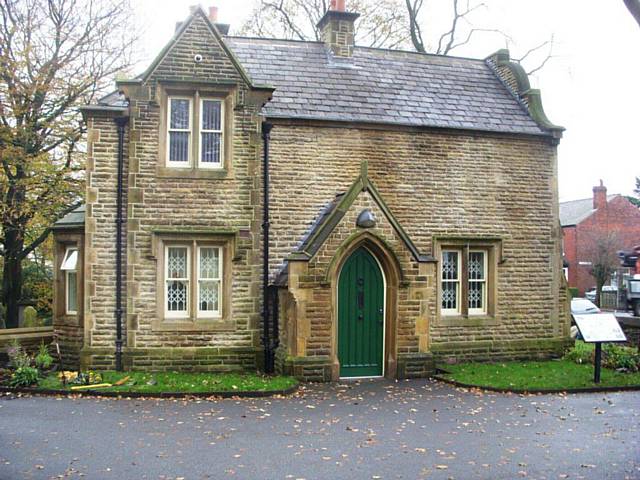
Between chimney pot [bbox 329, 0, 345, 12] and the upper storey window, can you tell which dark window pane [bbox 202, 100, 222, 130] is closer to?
the upper storey window

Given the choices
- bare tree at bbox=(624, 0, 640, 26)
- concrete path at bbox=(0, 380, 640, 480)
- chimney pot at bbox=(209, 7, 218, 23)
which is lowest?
concrete path at bbox=(0, 380, 640, 480)

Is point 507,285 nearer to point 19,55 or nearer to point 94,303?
point 94,303

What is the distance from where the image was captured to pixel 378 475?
801cm

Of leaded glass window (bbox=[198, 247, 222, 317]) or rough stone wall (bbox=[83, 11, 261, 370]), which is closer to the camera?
rough stone wall (bbox=[83, 11, 261, 370])

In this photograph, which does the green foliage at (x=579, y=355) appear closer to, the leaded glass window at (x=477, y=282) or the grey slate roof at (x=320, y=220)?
the leaded glass window at (x=477, y=282)

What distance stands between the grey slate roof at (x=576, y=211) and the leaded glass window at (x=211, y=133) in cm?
4133

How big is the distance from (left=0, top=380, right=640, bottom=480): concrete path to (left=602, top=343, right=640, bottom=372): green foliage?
8.34ft

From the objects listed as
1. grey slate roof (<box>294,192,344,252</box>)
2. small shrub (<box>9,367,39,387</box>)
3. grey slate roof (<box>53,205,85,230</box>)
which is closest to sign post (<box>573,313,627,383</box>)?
grey slate roof (<box>294,192,344,252</box>)

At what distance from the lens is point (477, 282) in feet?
57.6

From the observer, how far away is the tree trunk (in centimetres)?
2372

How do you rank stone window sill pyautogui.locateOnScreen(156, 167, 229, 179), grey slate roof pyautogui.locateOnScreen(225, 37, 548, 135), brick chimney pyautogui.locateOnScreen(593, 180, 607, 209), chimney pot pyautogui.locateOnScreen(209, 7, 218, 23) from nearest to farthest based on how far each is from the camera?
stone window sill pyautogui.locateOnScreen(156, 167, 229, 179), grey slate roof pyautogui.locateOnScreen(225, 37, 548, 135), chimney pot pyautogui.locateOnScreen(209, 7, 218, 23), brick chimney pyautogui.locateOnScreen(593, 180, 607, 209)

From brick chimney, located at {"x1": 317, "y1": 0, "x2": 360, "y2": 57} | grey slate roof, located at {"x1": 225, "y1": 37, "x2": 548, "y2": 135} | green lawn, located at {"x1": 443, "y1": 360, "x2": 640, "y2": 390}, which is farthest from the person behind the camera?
brick chimney, located at {"x1": 317, "y1": 0, "x2": 360, "y2": 57}

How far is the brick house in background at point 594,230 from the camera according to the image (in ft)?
167

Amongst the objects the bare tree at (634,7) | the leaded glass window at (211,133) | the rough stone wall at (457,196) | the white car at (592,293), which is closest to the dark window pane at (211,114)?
→ the leaded glass window at (211,133)
